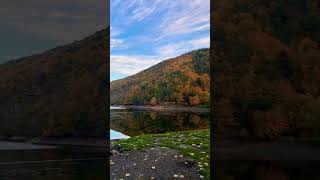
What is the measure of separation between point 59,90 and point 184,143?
1785 millimetres

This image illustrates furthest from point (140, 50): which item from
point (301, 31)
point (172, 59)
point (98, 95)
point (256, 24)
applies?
point (301, 31)

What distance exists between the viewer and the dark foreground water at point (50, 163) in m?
5.91

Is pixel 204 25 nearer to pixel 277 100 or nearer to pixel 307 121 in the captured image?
pixel 277 100

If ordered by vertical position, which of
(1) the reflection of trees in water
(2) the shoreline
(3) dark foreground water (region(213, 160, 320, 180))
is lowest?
(3) dark foreground water (region(213, 160, 320, 180))

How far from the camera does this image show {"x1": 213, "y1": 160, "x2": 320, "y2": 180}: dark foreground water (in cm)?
634

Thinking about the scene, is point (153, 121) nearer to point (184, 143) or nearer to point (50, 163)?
point (184, 143)

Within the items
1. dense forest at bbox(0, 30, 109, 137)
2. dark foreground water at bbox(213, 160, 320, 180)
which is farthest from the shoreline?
dark foreground water at bbox(213, 160, 320, 180)

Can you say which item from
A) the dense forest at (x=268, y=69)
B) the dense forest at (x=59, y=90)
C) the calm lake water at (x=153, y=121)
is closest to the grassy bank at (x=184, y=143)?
the calm lake water at (x=153, y=121)

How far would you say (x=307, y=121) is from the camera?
644cm

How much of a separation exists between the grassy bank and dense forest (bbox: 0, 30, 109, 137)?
21.7 inches

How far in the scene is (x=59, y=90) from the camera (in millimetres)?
6324

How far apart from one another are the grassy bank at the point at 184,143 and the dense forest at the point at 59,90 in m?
0.55

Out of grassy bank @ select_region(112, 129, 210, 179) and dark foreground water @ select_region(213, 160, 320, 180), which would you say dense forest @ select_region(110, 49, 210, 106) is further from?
dark foreground water @ select_region(213, 160, 320, 180)

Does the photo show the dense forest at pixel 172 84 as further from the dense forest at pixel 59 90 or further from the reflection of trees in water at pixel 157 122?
the dense forest at pixel 59 90
